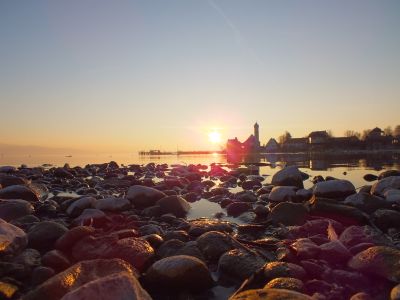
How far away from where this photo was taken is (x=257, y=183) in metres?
18.1

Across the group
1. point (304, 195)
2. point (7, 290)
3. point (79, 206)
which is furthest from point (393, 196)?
point (7, 290)

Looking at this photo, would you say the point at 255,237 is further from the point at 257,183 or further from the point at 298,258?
the point at 257,183

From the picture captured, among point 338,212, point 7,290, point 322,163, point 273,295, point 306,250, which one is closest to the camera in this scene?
point 273,295

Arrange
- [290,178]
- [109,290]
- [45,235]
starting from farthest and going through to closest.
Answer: [290,178], [45,235], [109,290]

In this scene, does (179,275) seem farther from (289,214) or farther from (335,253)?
(289,214)

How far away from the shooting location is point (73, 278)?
4.21 meters

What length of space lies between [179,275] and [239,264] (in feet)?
3.41

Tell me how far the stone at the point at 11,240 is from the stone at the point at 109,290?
10.7ft

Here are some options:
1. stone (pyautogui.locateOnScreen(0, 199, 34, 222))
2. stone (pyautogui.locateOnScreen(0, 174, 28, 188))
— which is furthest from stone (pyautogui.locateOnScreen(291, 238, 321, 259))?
stone (pyautogui.locateOnScreen(0, 174, 28, 188))

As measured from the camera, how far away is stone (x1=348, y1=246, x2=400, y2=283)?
4527mm

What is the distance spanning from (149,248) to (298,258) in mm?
2343

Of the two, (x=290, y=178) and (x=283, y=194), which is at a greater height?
(x=290, y=178)

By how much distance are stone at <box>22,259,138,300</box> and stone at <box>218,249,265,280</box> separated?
1515mm

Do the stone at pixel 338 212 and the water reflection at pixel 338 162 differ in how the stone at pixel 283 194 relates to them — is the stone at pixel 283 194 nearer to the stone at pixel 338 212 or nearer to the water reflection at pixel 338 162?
the stone at pixel 338 212
